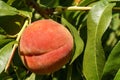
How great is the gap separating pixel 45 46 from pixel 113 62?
10.1 inches

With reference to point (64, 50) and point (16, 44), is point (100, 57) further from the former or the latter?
point (16, 44)

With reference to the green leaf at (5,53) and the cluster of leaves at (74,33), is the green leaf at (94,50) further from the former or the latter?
the green leaf at (5,53)

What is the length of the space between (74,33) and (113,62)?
20 cm

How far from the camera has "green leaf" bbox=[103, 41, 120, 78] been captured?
4.25 feet

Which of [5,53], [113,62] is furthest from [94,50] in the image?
[5,53]

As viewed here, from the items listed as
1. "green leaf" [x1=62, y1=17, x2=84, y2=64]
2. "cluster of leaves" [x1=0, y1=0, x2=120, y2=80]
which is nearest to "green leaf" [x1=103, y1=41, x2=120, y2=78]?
"cluster of leaves" [x1=0, y1=0, x2=120, y2=80]

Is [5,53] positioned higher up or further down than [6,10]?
further down

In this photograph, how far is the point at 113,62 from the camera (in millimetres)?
1304

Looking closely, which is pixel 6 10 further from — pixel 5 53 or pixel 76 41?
pixel 76 41

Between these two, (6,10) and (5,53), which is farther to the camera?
(6,10)

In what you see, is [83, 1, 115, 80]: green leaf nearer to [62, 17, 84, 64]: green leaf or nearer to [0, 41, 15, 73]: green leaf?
[62, 17, 84, 64]: green leaf

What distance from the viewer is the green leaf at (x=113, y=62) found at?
1.30 m

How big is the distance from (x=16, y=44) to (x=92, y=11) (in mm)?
321

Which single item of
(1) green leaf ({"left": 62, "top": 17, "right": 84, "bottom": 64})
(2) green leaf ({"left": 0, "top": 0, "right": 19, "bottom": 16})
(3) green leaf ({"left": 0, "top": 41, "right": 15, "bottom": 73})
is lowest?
(3) green leaf ({"left": 0, "top": 41, "right": 15, "bottom": 73})
